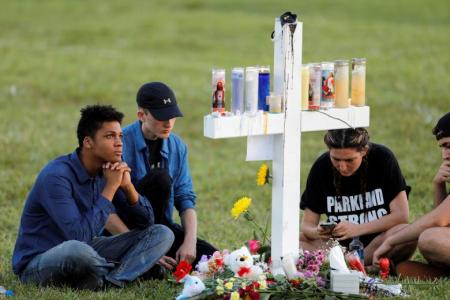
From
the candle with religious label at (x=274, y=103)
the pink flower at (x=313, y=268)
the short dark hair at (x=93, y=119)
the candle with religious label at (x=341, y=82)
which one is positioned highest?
the candle with religious label at (x=341, y=82)

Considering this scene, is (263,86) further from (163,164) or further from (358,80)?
(163,164)

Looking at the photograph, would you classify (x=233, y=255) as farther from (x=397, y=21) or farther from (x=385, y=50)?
(x=397, y=21)

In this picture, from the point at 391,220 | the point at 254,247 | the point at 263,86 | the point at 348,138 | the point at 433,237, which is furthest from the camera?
the point at 391,220

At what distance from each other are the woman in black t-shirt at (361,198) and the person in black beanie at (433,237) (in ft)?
0.52

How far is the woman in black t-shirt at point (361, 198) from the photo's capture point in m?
7.51

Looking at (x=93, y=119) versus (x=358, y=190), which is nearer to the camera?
(x=93, y=119)

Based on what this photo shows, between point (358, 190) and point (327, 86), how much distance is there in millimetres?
1481

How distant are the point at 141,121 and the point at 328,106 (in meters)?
1.74

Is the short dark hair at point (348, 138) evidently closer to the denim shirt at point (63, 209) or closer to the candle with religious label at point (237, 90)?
the candle with religious label at point (237, 90)

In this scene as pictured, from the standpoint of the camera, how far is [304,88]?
6355mm

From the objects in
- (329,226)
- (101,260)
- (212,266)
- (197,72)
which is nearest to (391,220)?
(329,226)

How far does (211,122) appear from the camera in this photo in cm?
602

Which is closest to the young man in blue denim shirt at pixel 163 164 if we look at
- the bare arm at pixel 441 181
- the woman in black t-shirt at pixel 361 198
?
the woman in black t-shirt at pixel 361 198

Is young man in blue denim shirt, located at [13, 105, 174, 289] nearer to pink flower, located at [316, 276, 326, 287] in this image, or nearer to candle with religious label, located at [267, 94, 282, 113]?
candle with religious label, located at [267, 94, 282, 113]
